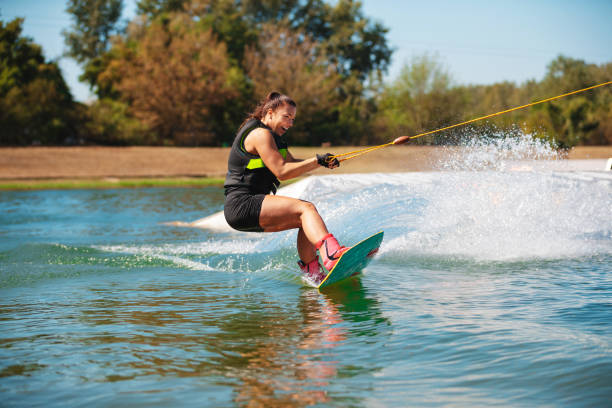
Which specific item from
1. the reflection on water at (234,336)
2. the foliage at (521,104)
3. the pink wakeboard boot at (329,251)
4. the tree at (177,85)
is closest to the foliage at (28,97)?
the tree at (177,85)

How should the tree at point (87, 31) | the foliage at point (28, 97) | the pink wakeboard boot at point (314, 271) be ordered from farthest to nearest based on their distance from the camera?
the tree at point (87, 31), the foliage at point (28, 97), the pink wakeboard boot at point (314, 271)

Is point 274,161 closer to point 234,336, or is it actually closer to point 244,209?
point 244,209

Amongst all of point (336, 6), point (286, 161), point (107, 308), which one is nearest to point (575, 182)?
point (286, 161)

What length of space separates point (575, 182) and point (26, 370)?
257 inches

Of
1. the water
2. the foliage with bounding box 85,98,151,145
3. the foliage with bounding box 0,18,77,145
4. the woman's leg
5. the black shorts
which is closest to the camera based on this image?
the water

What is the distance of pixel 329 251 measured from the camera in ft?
15.6

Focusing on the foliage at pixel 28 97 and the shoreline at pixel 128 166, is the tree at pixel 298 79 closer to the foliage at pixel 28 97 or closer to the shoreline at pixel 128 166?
the shoreline at pixel 128 166

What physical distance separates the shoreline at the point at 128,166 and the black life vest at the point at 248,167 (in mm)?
17696

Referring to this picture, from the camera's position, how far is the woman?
480 centimetres

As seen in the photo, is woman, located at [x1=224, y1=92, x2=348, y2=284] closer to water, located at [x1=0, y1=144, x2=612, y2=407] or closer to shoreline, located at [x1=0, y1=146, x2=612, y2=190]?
water, located at [x1=0, y1=144, x2=612, y2=407]

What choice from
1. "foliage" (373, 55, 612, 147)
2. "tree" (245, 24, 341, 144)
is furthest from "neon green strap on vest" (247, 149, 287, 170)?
"tree" (245, 24, 341, 144)

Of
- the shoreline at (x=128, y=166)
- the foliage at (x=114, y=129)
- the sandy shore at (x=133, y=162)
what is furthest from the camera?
the foliage at (x=114, y=129)

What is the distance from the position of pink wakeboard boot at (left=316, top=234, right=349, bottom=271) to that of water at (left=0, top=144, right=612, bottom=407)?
11.3 inches

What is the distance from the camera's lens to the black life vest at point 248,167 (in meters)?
4.99
